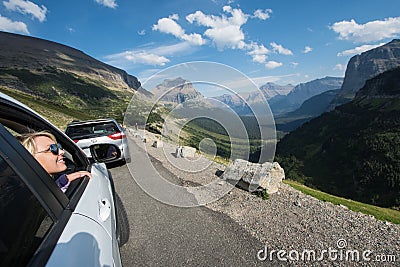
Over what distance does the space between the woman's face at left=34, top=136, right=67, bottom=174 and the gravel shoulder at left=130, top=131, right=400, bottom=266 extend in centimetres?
412

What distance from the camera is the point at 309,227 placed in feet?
18.2

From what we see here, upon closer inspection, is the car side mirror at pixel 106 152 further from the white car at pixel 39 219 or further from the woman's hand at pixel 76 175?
the white car at pixel 39 219

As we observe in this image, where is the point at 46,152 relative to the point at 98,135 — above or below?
above

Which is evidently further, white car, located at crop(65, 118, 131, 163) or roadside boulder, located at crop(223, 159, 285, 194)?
white car, located at crop(65, 118, 131, 163)

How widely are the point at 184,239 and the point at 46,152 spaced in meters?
3.37

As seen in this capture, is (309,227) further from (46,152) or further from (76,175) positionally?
(46,152)

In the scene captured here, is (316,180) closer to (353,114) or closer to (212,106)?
(353,114)

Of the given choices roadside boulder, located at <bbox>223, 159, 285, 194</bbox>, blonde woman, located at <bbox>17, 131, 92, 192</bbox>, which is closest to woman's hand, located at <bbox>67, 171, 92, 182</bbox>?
blonde woman, located at <bbox>17, 131, 92, 192</bbox>

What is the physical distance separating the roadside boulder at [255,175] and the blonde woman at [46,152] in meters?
5.85

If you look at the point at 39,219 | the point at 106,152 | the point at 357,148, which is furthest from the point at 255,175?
the point at 357,148

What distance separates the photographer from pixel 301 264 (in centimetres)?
434

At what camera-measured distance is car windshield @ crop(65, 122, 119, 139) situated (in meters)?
9.05

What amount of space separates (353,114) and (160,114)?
187 m

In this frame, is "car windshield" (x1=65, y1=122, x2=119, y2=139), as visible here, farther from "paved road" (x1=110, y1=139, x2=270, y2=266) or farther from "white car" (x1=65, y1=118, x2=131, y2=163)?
"paved road" (x1=110, y1=139, x2=270, y2=266)
